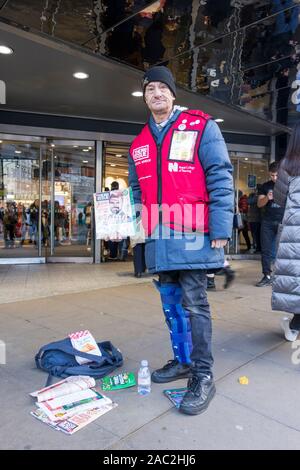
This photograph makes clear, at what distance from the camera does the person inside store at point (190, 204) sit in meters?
2.27

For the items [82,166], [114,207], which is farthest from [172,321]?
[82,166]

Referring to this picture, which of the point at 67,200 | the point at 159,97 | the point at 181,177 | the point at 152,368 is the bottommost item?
the point at 152,368

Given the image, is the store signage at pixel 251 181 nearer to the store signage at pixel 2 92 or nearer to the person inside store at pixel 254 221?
the person inside store at pixel 254 221

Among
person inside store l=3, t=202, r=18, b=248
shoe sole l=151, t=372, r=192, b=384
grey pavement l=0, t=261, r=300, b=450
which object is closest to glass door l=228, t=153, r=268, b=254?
grey pavement l=0, t=261, r=300, b=450

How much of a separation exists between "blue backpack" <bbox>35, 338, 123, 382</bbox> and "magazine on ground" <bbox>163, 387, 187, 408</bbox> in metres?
0.54

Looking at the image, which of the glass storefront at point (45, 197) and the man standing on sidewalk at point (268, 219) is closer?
the man standing on sidewalk at point (268, 219)

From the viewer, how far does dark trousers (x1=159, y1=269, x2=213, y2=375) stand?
2336 millimetres

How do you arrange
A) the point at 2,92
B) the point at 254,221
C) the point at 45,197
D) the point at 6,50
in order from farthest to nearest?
the point at 254,221, the point at 45,197, the point at 2,92, the point at 6,50

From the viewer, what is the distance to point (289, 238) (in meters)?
3.14

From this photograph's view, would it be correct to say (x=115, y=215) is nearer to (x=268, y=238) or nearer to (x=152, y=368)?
(x=152, y=368)

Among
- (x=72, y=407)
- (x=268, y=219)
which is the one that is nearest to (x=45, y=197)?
(x=268, y=219)

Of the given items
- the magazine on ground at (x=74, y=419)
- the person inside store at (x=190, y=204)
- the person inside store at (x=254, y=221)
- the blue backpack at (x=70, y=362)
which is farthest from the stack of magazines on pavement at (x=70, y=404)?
the person inside store at (x=254, y=221)

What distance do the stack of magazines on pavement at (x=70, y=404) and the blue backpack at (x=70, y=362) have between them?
5.4 inches

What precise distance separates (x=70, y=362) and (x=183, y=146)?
5.81ft
